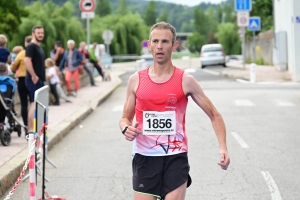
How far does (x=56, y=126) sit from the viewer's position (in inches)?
635

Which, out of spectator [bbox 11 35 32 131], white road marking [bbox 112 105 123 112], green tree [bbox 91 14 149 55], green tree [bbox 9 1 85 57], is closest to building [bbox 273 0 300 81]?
white road marking [bbox 112 105 123 112]

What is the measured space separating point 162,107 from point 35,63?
8.32 metres

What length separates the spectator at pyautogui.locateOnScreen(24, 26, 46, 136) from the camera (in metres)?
13.7

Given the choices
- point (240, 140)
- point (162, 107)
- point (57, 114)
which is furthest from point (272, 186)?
point (57, 114)

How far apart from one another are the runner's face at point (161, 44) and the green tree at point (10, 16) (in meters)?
55.3

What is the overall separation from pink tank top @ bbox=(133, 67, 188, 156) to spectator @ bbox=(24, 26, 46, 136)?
312 inches

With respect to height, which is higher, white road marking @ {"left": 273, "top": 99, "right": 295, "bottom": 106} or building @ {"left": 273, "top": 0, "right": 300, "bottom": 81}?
building @ {"left": 273, "top": 0, "right": 300, "bottom": 81}

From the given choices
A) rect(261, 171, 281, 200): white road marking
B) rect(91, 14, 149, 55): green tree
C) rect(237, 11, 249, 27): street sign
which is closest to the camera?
rect(261, 171, 281, 200): white road marking

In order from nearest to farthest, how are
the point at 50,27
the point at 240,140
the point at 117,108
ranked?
the point at 240,140
the point at 117,108
the point at 50,27

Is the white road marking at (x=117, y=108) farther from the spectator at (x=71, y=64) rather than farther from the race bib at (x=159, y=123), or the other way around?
the race bib at (x=159, y=123)

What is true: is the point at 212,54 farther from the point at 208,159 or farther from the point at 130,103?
the point at 130,103

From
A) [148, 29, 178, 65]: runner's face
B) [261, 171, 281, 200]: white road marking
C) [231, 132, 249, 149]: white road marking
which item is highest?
[148, 29, 178, 65]: runner's face

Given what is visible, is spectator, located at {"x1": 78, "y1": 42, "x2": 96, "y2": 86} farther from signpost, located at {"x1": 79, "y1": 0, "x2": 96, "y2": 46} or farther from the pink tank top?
the pink tank top

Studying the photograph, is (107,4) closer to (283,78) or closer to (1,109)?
(283,78)
